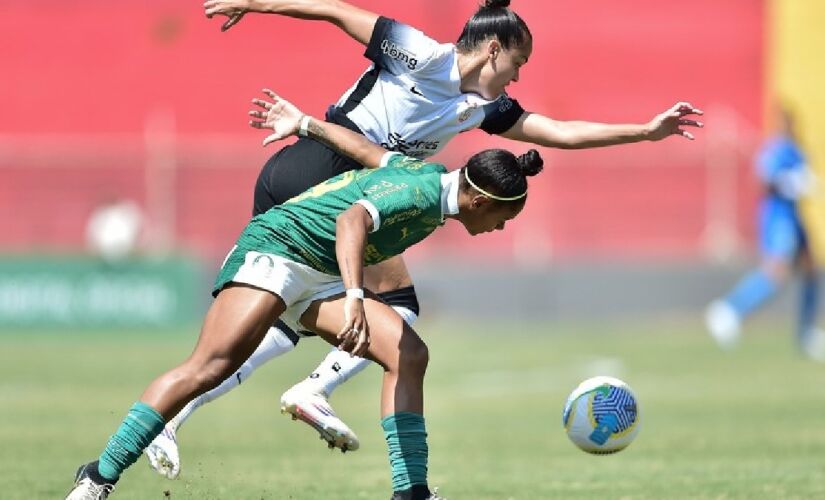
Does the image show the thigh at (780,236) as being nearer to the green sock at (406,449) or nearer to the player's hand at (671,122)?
the player's hand at (671,122)

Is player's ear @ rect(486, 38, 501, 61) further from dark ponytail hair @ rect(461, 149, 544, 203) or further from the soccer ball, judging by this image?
the soccer ball

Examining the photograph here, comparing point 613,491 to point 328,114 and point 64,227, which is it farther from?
point 64,227

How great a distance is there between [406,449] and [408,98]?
6.21 ft

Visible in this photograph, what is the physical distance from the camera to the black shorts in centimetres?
805

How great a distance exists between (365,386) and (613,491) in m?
8.67

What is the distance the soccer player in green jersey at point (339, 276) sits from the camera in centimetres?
699

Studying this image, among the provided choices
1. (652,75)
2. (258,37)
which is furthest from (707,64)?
(258,37)

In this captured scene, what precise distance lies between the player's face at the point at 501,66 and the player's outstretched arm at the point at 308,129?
2.34ft

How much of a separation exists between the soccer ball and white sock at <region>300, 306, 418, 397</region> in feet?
3.33

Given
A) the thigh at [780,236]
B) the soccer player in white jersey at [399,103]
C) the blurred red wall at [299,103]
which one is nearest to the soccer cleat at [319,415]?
the soccer player in white jersey at [399,103]

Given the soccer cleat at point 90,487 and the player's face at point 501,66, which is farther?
the player's face at point 501,66

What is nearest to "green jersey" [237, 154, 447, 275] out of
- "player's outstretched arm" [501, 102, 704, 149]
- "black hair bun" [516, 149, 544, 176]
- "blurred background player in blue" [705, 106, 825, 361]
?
"black hair bun" [516, 149, 544, 176]

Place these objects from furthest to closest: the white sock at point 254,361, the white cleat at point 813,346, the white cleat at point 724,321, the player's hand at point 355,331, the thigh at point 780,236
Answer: the white cleat at point 724,321 < the thigh at point 780,236 < the white cleat at point 813,346 < the white sock at point 254,361 < the player's hand at point 355,331

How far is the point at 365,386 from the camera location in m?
17.0
